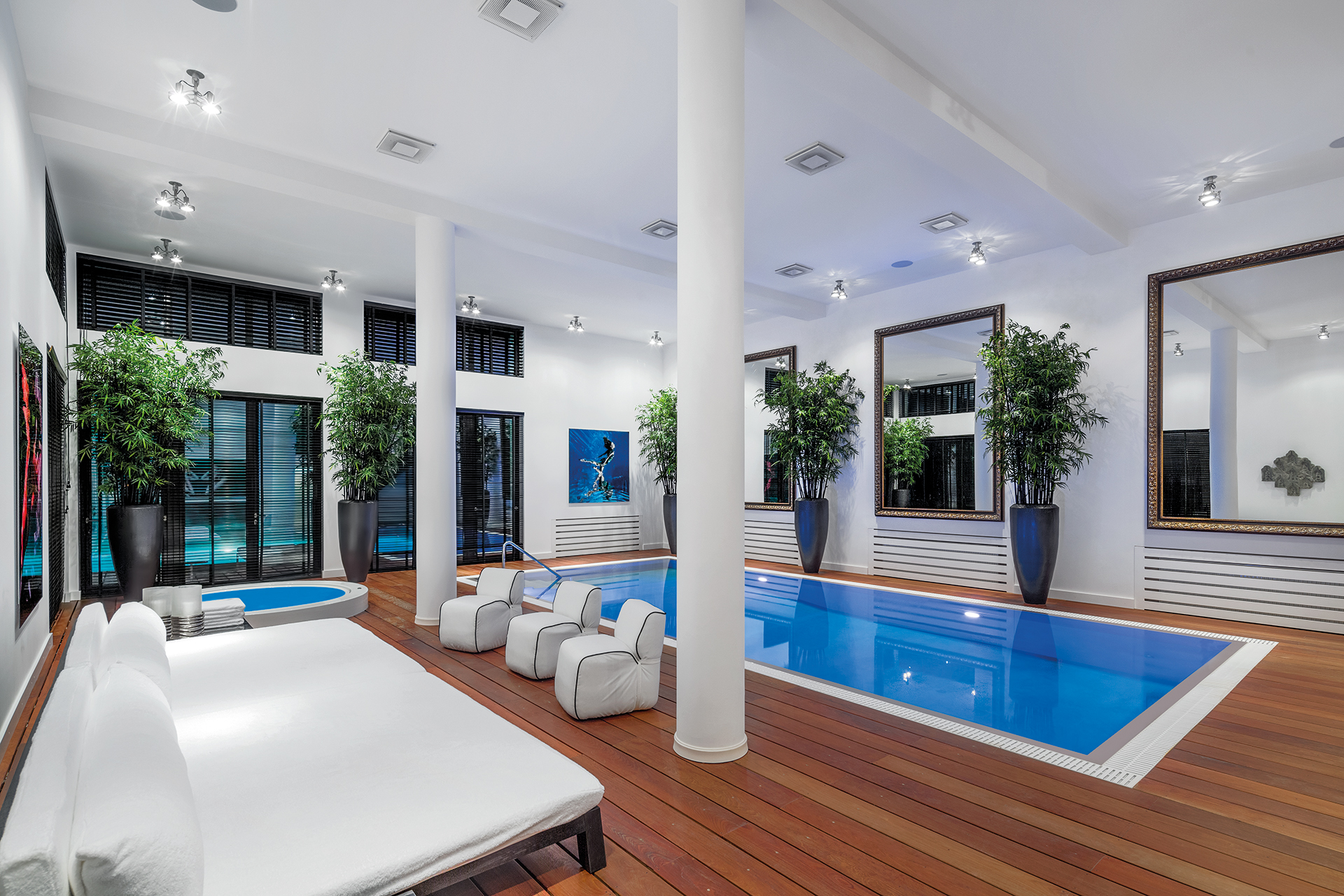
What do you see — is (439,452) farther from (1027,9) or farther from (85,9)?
(1027,9)

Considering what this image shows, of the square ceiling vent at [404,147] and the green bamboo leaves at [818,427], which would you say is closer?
the square ceiling vent at [404,147]

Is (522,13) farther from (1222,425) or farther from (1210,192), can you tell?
(1222,425)

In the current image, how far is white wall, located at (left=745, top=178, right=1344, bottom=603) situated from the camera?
566cm

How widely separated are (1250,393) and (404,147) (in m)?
7.28

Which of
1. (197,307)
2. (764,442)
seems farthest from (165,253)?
(764,442)

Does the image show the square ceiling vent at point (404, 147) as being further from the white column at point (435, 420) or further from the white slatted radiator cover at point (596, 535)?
the white slatted radiator cover at point (596, 535)

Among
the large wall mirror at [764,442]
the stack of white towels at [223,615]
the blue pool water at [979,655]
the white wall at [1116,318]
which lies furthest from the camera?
the large wall mirror at [764,442]

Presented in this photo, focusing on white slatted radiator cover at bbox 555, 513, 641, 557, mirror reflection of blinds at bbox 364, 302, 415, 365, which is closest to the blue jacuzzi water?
mirror reflection of blinds at bbox 364, 302, 415, 365

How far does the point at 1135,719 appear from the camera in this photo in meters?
3.63

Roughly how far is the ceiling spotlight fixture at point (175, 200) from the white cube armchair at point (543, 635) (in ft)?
14.2

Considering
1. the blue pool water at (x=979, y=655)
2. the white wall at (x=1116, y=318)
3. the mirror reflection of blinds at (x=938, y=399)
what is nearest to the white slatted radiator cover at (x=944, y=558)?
the white wall at (x=1116, y=318)

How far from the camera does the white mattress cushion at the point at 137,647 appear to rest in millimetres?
2521

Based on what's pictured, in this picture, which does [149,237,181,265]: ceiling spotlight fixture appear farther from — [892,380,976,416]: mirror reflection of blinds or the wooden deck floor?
[892,380,976,416]: mirror reflection of blinds

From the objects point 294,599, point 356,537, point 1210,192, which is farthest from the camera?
point 356,537
